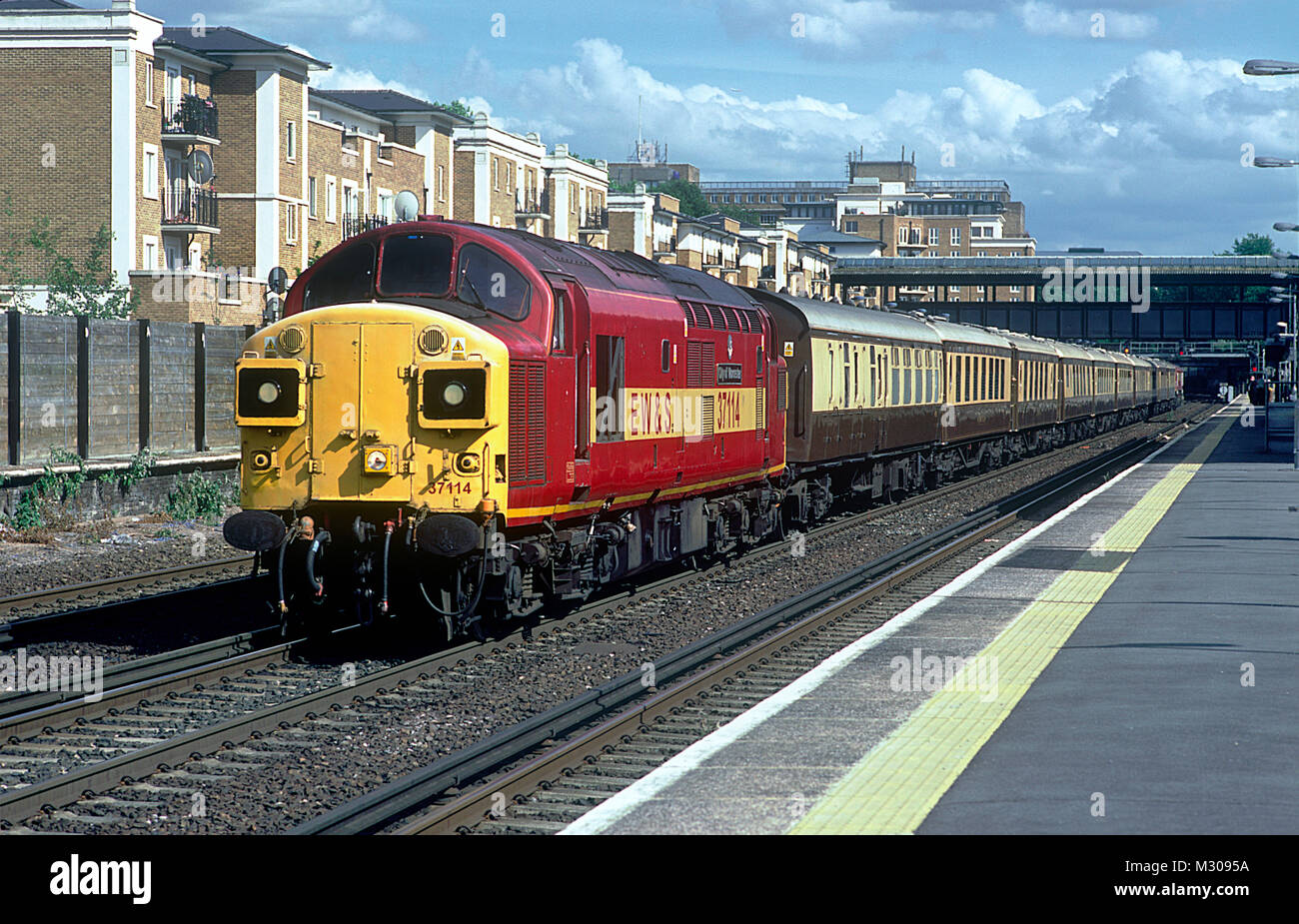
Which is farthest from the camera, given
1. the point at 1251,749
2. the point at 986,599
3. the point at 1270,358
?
the point at 1270,358

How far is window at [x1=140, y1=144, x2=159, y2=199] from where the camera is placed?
4847cm

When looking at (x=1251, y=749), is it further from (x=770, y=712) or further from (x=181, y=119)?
(x=181, y=119)

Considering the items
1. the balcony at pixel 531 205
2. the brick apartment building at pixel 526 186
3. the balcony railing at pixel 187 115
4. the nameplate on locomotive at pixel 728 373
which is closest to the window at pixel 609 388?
the nameplate on locomotive at pixel 728 373

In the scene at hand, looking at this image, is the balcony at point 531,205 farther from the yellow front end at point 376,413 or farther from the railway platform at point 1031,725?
the yellow front end at point 376,413

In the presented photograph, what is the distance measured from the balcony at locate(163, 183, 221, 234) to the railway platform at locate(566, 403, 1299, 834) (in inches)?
1456

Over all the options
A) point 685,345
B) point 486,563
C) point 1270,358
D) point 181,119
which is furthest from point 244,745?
point 181,119

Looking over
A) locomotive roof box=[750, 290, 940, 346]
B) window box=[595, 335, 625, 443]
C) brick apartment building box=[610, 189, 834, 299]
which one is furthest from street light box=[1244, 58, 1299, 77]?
brick apartment building box=[610, 189, 834, 299]

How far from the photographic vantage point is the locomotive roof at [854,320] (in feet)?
83.5

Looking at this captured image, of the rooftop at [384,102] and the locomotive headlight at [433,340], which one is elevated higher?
the rooftop at [384,102]

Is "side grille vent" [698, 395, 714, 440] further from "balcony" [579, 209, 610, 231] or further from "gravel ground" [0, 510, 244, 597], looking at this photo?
"balcony" [579, 209, 610, 231]

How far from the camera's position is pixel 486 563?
44.7 ft

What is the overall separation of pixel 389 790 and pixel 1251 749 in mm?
5505

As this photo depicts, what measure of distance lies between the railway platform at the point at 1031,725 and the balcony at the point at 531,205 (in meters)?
55.7

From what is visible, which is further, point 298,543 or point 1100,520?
point 1100,520
